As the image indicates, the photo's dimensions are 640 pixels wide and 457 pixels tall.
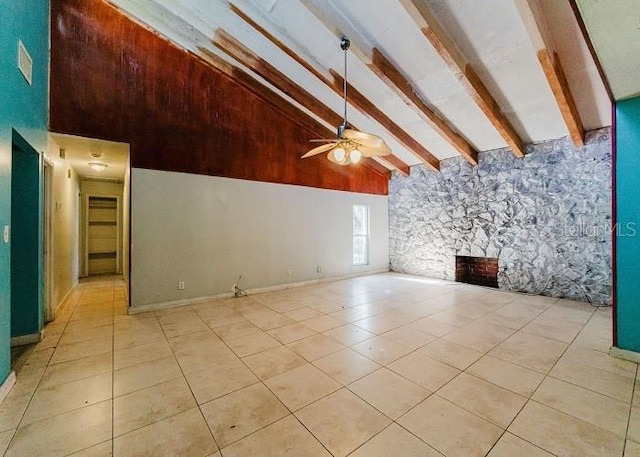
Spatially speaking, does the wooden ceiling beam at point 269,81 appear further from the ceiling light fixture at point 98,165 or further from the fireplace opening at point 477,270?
the fireplace opening at point 477,270

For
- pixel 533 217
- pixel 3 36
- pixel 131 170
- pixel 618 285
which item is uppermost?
pixel 3 36

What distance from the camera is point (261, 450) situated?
1.55m

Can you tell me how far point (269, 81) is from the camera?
4703mm

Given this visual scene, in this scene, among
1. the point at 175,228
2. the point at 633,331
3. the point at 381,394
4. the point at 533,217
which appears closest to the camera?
the point at 381,394

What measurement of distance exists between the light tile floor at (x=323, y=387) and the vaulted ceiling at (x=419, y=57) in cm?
327

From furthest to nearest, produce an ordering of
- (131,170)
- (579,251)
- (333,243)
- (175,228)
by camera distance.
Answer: (333,243)
(579,251)
(175,228)
(131,170)

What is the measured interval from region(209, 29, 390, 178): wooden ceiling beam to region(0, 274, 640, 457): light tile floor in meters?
3.99

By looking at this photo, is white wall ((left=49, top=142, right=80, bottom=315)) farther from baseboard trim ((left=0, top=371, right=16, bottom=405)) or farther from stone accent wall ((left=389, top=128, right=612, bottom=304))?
stone accent wall ((left=389, top=128, right=612, bottom=304))

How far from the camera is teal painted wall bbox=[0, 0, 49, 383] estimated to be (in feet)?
6.97

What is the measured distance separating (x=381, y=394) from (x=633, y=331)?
2719 millimetres

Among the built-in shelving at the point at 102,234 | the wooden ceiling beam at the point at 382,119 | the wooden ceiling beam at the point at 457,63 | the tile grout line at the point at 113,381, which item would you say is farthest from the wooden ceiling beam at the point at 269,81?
the built-in shelving at the point at 102,234

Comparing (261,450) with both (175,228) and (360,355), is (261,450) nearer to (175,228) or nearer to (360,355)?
(360,355)

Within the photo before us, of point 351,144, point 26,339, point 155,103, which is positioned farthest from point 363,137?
point 26,339

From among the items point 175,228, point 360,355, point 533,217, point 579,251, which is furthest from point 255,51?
point 579,251
